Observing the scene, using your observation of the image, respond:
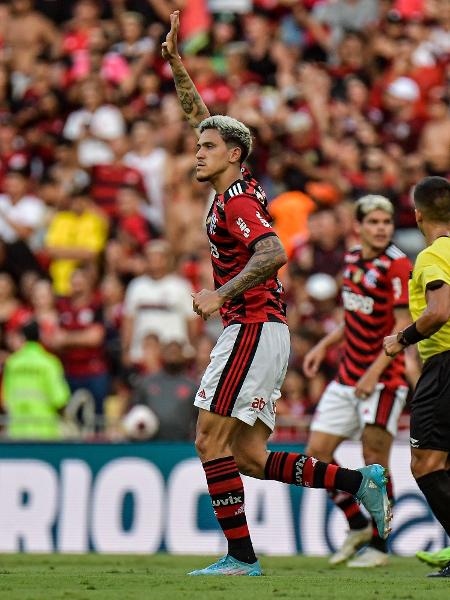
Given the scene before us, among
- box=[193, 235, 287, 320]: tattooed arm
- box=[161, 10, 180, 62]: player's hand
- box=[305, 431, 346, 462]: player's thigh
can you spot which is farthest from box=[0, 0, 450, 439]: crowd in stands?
box=[193, 235, 287, 320]: tattooed arm

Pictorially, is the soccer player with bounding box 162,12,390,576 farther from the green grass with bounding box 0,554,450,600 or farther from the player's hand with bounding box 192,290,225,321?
the green grass with bounding box 0,554,450,600

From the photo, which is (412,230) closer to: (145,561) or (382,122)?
(382,122)

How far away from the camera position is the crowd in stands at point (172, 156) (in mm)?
14727

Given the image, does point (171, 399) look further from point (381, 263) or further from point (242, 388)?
point (242, 388)

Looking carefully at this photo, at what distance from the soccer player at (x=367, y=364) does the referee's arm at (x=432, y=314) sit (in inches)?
75.1

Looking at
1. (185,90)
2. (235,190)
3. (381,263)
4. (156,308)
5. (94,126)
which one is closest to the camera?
(235,190)

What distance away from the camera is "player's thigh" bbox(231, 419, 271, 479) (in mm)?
8117

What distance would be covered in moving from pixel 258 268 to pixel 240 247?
437 millimetres

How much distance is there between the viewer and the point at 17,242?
16188 mm

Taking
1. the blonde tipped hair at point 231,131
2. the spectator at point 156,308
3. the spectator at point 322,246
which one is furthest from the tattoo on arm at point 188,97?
the spectator at point 156,308

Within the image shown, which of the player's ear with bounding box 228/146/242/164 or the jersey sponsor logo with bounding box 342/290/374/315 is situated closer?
the player's ear with bounding box 228/146/242/164

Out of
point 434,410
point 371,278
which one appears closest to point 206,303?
point 434,410

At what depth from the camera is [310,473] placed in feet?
26.2

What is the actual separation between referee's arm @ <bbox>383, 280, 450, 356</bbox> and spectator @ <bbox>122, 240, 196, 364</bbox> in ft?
22.9
